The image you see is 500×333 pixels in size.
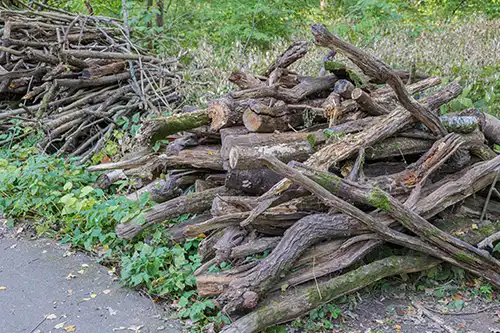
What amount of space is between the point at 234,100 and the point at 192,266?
1617 mm

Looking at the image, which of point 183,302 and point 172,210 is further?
point 172,210

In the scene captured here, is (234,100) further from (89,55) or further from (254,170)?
(89,55)

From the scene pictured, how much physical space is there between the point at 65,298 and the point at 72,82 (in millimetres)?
4327

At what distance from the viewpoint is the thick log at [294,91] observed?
450 cm

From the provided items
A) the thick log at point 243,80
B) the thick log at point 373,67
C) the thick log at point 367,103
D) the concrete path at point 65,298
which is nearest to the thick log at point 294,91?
the thick log at point 243,80

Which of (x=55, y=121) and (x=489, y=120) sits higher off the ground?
(x=489, y=120)

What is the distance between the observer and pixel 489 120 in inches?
186

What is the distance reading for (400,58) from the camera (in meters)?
7.46

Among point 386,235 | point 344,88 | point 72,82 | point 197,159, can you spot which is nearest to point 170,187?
point 197,159

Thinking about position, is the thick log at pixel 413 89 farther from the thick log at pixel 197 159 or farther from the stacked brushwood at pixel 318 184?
the thick log at pixel 197 159

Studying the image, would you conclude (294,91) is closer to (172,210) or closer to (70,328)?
(172,210)

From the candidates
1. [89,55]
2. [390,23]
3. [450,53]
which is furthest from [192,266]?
[390,23]

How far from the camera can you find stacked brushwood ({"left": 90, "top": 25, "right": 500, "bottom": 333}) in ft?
11.6

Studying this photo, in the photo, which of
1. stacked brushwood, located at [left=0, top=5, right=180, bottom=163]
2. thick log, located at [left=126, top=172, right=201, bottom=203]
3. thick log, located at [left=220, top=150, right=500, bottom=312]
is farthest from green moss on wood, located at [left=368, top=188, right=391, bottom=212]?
stacked brushwood, located at [left=0, top=5, right=180, bottom=163]
